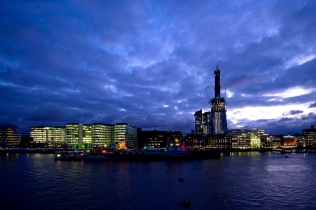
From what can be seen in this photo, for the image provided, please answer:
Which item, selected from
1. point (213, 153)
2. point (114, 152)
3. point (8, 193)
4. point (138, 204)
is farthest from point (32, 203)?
point (213, 153)

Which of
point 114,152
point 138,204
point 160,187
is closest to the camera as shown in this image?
point 138,204

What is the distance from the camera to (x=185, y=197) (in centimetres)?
3709

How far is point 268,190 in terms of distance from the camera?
42625 millimetres

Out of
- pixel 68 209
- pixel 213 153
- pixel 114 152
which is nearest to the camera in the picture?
pixel 68 209

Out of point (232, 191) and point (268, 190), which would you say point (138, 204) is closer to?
point (232, 191)

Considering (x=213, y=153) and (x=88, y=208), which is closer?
(x=88, y=208)

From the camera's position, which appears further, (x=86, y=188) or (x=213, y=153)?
(x=213, y=153)

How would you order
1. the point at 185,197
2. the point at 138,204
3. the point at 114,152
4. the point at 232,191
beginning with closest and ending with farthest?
the point at 138,204 < the point at 185,197 < the point at 232,191 < the point at 114,152

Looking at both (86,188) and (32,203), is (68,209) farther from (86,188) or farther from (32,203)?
(86,188)

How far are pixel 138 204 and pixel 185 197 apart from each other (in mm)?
6981

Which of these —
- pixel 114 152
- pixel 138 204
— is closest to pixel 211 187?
pixel 138 204

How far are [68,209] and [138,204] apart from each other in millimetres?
7897

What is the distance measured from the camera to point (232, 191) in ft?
137

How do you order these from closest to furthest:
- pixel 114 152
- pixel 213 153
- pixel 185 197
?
1. pixel 185 197
2. pixel 114 152
3. pixel 213 153
